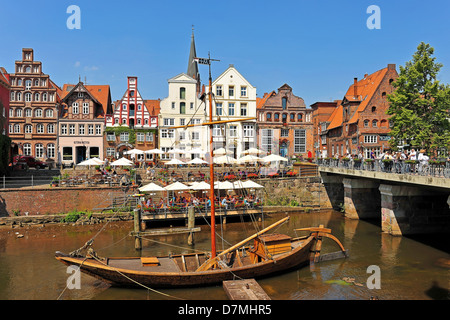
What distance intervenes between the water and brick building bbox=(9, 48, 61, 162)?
24.7m

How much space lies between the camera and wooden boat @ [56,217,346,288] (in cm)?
1519

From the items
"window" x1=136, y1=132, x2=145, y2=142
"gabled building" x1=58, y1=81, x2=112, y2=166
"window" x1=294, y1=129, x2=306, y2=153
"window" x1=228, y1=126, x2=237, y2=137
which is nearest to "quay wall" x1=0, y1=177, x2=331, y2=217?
"gabled building" x1=58, y1=81, x2=112, y2=166

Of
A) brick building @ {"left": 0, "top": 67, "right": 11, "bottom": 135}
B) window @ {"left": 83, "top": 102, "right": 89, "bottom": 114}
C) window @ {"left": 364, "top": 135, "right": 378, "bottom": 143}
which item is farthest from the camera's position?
window @ {"left": 83, "top": 102, "right": 89, "bottom": 114}

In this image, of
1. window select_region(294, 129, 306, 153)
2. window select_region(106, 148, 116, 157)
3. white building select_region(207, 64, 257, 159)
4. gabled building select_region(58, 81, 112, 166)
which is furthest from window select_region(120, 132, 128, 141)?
window select_region(294, 129, 306, 153)

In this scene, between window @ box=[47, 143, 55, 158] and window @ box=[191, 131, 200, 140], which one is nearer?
window @ box=[47, 143, 55, 158]

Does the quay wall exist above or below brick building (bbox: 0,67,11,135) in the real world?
below

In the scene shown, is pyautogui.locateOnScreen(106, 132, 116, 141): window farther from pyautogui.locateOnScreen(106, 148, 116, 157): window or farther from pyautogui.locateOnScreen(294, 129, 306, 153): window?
pyautogui.locateOnScreen(294, 129, 306, 153): window

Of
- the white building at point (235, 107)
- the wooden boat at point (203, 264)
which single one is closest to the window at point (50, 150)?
the white building at point (235, 107)

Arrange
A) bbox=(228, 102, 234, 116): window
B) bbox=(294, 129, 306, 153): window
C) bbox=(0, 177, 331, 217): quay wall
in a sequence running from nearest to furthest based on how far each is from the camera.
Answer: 1. bbox=(0, 177, 331, 217): quay wall
2. bbox=(228, 102, 234, 116): window
3. bbox=(294, 129, 306, 153): window

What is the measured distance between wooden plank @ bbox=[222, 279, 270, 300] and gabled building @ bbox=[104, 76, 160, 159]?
3907 cm

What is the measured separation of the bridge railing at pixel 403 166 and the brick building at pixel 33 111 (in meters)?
41.0

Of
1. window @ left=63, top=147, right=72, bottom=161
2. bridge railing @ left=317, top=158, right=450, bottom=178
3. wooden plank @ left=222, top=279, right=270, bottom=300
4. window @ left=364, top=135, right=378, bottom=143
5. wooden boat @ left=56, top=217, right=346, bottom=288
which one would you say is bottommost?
wooden plank @ left=222, top=279, right=270, bottom=300

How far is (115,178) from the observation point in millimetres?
34750

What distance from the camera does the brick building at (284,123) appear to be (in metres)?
54.7
